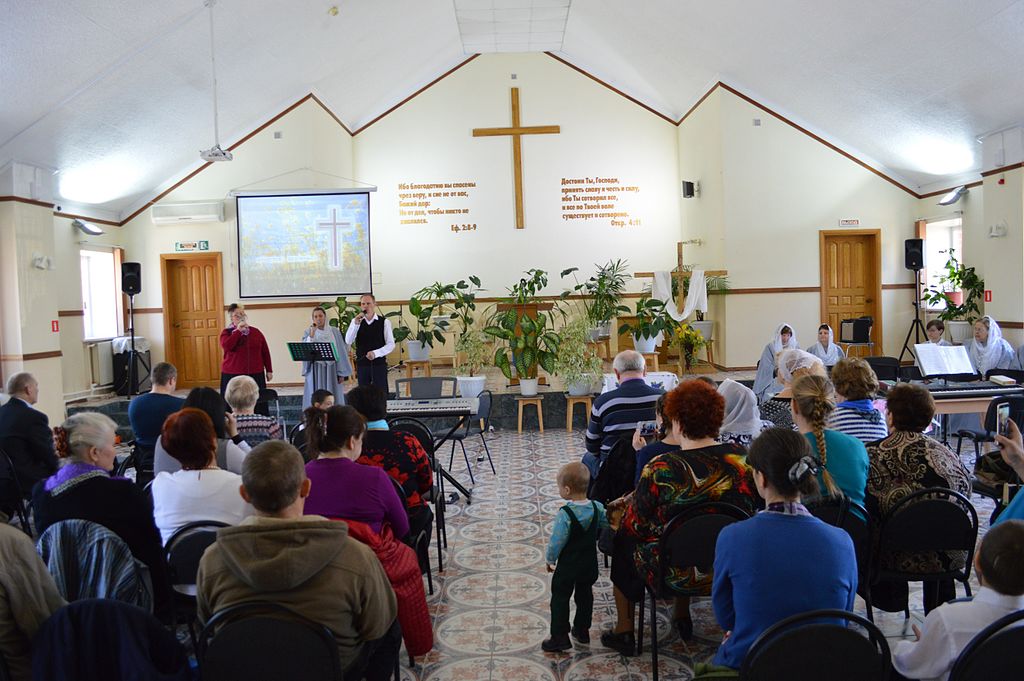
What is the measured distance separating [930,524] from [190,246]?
10027mm

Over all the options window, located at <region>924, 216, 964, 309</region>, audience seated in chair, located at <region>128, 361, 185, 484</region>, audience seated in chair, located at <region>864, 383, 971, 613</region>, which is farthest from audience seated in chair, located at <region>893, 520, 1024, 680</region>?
window, located at <region>924, 216, 964, 309</region>

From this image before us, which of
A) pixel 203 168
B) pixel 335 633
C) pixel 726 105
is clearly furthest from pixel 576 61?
pixel 335 633

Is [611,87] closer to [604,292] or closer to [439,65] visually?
[439,65]

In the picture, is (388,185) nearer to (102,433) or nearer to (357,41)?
(357,41)

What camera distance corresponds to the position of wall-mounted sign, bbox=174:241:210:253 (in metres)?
10.6

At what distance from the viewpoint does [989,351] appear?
7.39m

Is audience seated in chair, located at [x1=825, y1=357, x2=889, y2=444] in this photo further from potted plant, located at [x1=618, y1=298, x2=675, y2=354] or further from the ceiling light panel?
the ceiling light panel

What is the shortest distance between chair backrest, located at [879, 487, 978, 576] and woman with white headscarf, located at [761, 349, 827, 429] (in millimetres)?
1282

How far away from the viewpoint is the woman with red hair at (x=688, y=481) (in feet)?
8.59

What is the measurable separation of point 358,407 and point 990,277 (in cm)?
818

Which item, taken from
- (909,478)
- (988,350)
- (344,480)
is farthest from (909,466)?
(988,350)

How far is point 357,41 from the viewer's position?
979 centimetres

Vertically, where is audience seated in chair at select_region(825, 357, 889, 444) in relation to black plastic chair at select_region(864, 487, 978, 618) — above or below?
above

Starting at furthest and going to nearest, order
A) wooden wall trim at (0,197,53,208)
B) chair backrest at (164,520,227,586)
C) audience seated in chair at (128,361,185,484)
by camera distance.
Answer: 1. wooden wall trim at (0,197,53,208)
2. audience seated in chair at (128,361,185,484)
3. chair backrest at (164,520,227,586)
